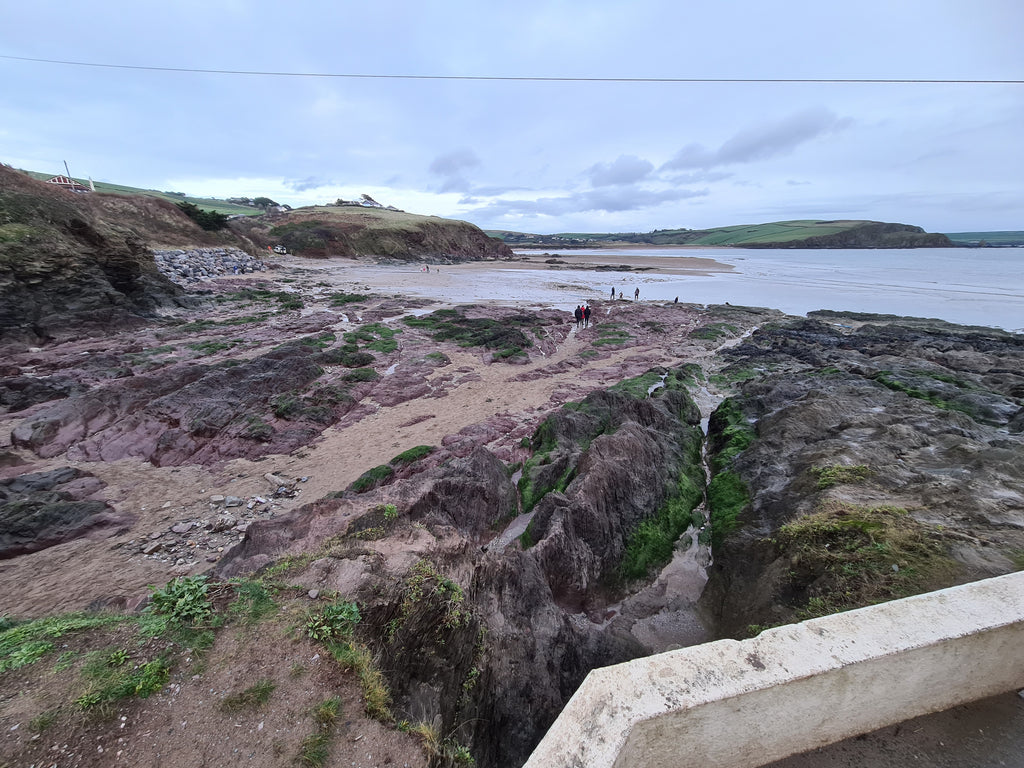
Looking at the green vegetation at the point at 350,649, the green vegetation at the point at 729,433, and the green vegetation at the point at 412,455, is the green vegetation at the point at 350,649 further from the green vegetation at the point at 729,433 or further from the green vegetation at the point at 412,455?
the green vegetation at the point at 729,433

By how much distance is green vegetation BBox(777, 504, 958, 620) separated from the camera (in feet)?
15.5

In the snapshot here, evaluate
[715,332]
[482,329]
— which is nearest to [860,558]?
[482,329]

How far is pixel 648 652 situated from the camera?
18.9 feet

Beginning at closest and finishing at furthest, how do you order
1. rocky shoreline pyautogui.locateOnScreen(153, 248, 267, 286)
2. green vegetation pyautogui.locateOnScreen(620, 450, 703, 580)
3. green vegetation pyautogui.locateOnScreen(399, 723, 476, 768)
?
green vegetation pyautogui.locateOnScreen(399, 723, 476, 768), green vegetation pyautogui.locateOnScreen(620, 450, 703, 580), rocky shoreline pyautogui.locateOnScreen(153, 248, 267, 286)

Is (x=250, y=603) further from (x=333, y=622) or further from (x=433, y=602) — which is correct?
(x=433, y=602)

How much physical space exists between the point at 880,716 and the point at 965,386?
48.6ft

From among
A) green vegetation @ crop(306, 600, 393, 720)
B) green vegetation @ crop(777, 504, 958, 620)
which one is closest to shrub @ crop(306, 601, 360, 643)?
green vegetation @ crop(306, 600, 393, 720)

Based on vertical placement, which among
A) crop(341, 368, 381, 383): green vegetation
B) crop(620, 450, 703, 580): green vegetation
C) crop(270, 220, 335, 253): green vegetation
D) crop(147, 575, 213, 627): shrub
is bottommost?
crop(620, 450, 703, 580): green vegetation

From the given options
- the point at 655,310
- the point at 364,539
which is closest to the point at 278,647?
the point at 364,539

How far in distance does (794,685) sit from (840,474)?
5.92 meters

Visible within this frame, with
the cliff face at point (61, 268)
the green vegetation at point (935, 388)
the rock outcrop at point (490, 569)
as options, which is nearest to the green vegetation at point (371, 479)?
the rock outcrop at point (490, 569)

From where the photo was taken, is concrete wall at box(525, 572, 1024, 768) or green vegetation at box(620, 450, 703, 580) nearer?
concrete wall at box(525, 572, 1024, 768)

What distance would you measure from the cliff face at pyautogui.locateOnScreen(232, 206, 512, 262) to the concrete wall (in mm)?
67439

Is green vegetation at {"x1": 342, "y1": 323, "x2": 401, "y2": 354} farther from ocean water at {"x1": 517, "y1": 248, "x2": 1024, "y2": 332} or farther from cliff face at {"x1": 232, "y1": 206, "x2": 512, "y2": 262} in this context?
cliff face at {"x1": 232, "y1": 206, "x2": 512, "y2": 262}
